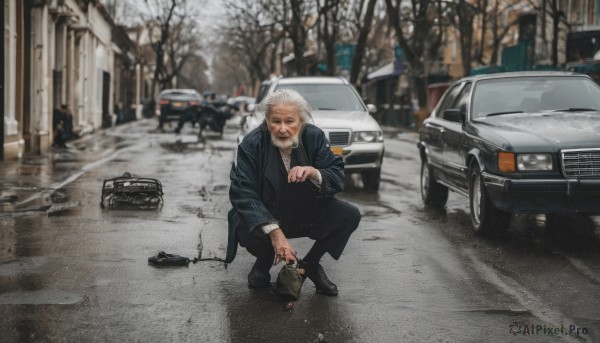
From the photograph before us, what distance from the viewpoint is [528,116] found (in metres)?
9.27

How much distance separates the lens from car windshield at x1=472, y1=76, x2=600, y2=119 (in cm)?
975

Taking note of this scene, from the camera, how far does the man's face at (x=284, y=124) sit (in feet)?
19.3

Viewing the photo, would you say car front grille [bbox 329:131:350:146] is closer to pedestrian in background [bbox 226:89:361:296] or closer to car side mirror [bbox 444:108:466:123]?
car side mirror [bbox 444:108:466:123]

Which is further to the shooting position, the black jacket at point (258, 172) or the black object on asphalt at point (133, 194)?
the black object on asphalt at point (133, 194)

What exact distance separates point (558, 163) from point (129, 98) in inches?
2041

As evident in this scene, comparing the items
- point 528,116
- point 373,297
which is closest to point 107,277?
point 373,297

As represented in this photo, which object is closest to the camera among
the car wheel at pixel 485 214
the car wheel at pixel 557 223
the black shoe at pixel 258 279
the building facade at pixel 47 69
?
the black shoe at pixel 258 279

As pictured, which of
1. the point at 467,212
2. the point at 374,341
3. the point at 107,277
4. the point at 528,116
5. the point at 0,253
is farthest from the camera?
the point at 467,212

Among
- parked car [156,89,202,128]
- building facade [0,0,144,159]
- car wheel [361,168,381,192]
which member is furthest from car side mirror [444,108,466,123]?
parked car [156,89,202,128]

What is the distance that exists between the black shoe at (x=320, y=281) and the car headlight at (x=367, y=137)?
7.65m

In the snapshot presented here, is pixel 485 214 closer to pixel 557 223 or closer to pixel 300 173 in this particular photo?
pixel 557 223

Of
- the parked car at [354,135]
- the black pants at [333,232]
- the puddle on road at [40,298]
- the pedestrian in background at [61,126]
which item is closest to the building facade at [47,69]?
the pedestrian in background at [61,126]

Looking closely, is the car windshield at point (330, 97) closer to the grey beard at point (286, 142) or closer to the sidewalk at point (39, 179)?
the sidewalk at point (39, 179)

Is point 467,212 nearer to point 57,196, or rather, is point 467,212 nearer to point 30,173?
point 57,196
